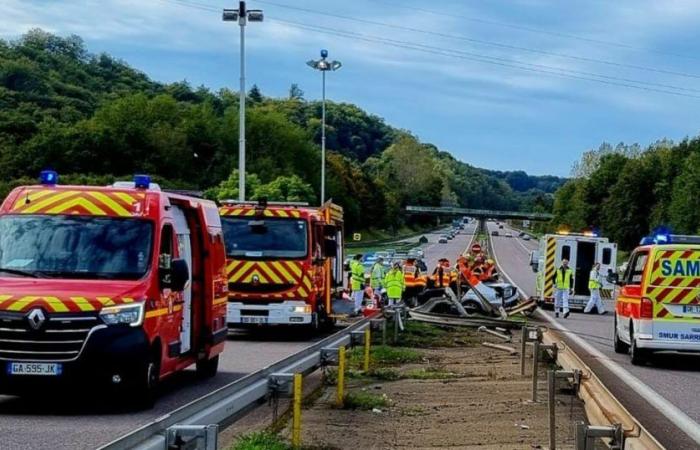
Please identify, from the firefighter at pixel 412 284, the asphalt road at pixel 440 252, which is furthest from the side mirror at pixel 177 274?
the asphalt road at pixel 440 252

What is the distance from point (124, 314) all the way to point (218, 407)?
5.19 meters

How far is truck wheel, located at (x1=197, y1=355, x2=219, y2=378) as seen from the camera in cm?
1448

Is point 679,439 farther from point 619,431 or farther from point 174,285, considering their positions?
point 174,285

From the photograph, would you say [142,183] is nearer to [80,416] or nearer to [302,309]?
[80,416]

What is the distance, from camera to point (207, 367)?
48.2ft

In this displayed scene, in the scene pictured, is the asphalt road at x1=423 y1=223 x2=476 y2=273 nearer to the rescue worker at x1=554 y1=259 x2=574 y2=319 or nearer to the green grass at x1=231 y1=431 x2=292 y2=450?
the rescue worker at x1=554 y1=259 x2=574 y2=319

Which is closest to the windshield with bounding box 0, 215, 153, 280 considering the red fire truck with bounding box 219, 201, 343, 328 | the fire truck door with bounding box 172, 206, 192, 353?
the fire truck door with bounding box 172, 206, 192, 353

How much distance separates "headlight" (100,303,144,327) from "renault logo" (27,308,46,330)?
0.59 meters

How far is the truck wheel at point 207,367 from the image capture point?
47.5 ft

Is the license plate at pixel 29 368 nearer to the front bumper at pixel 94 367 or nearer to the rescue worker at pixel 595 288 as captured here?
the front bumper at pixel 94 367

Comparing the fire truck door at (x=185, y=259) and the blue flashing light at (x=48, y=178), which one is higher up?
the blue flashing light at (x=48, y=178)

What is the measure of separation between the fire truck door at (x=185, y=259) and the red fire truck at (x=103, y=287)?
0.05 ft

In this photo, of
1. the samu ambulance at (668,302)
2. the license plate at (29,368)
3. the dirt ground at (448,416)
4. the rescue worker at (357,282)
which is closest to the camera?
the dirt ground at (448,416)

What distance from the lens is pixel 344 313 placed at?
31.9 m
